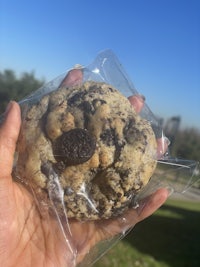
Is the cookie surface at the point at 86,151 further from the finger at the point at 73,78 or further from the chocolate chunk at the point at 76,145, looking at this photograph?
the finger at the point at 73,78

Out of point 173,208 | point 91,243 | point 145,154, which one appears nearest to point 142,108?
point 145,154

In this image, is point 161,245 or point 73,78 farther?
point 161,245

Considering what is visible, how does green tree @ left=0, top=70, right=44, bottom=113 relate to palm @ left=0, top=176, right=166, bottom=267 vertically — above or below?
below

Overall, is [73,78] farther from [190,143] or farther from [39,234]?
[190,143]

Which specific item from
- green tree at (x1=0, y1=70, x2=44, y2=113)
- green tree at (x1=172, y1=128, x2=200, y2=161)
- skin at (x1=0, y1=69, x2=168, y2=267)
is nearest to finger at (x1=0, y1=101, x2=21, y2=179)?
skin at (x1=0, y1=69, x2=168, y2=267)

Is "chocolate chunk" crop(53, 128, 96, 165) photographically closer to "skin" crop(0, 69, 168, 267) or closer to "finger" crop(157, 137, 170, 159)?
"skin" crop(0, 69, 168, 267)

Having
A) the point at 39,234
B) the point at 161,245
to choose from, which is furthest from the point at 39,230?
the point at 161,245

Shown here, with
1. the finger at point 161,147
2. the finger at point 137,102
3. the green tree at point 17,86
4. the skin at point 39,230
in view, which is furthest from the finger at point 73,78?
the green tree at point 17,86
